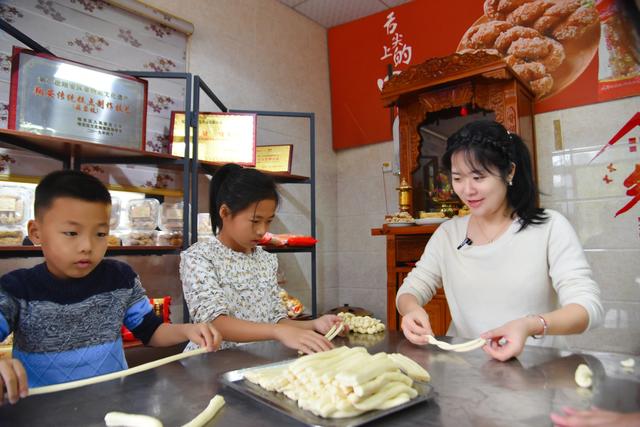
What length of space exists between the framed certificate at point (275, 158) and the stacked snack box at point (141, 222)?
1008 millimetres

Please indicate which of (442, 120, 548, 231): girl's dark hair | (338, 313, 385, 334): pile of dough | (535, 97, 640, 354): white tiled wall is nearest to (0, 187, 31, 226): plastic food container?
(338, 313, 385, 334): pile of dough

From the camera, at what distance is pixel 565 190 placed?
9.14ft

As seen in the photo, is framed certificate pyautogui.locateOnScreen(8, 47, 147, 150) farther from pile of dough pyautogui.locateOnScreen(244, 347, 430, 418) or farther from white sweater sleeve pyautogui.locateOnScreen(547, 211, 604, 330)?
white sweater sleeve pyautogui.locateOnScreen(547, 211, 604, 330)

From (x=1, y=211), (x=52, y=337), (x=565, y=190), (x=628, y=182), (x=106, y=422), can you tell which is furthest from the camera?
(x=565, y=190)

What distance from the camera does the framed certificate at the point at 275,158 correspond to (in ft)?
10.1

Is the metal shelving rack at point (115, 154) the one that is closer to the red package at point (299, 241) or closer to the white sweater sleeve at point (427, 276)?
the red package at point (299, 241)

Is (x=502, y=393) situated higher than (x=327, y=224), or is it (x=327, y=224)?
(x=327, y=224)

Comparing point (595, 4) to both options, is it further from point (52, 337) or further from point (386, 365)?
point (52, 337)

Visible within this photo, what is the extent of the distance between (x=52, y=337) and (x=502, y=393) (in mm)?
1053

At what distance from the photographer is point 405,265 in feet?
9.21

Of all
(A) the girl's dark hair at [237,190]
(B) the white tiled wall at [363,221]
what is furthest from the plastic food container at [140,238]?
(B) the white tiled wall at [363,221]

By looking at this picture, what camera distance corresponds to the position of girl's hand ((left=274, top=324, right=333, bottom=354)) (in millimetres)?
1080

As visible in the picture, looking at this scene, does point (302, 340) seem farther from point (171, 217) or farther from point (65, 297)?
point (171, 217)

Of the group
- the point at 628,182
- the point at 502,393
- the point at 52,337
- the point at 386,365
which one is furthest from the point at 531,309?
the point at 628,182
